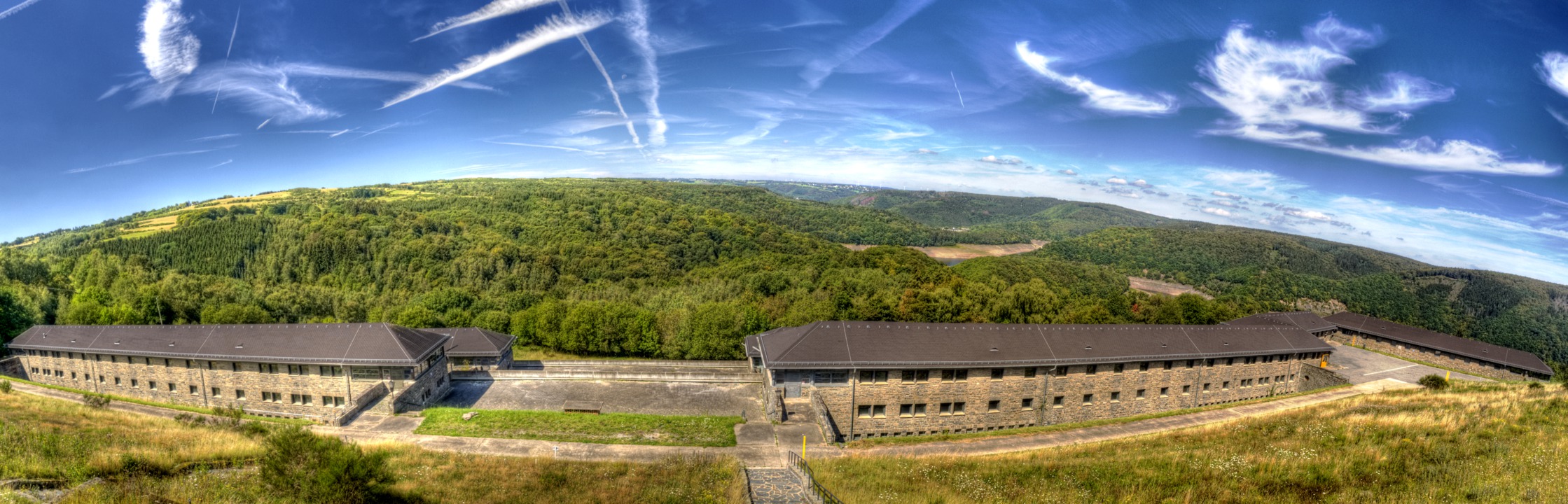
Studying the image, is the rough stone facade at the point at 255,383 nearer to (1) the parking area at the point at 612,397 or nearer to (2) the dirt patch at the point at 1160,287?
(1) the parking area at the point at 612,397

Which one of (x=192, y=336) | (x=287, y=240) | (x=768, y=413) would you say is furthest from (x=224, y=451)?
(x=287, y=240)

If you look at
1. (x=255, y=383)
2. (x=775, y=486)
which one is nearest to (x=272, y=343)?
(x=255, y=383)

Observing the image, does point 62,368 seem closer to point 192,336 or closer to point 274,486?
point 192,336

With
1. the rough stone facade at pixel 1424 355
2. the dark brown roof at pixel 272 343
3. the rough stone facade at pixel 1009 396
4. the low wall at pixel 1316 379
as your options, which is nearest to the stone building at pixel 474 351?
the dark brown roof at pixel 272 343

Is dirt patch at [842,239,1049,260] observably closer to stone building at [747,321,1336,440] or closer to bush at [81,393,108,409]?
stone building at [747,321,1336,440]

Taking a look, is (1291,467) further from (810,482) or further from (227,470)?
(227,470)
